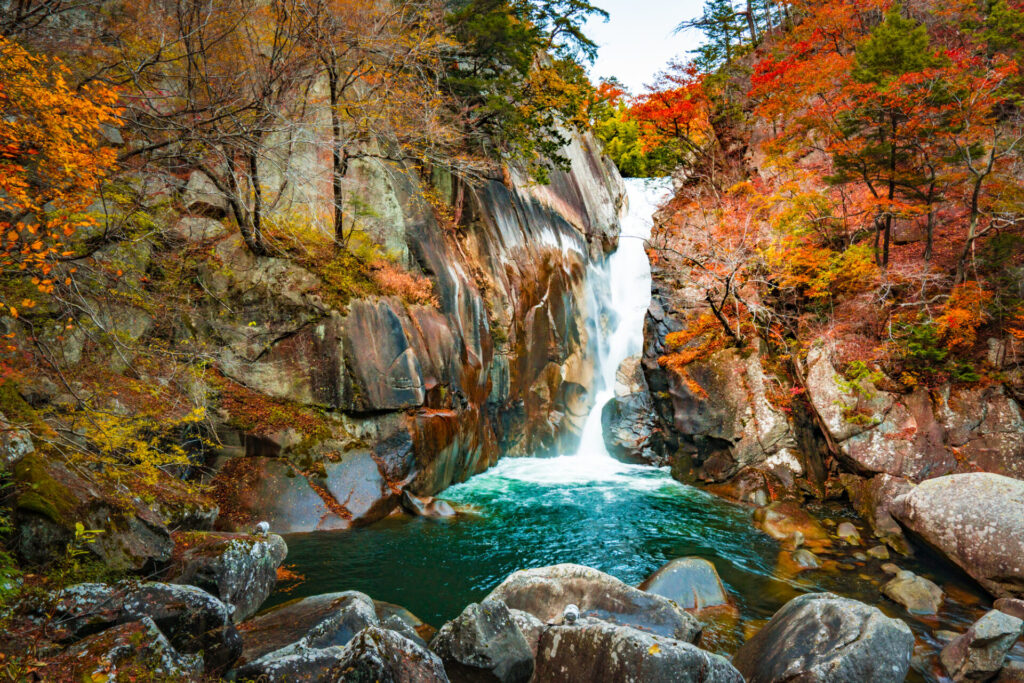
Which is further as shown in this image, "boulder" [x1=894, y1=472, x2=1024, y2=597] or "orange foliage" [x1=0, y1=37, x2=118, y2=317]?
"boulder" [x1=894, y1=472, x2=1024, y2=597]

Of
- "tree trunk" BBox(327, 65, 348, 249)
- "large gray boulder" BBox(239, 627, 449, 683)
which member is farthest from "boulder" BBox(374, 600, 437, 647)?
"tree trunk" BBox(327, 65, 348, 249)

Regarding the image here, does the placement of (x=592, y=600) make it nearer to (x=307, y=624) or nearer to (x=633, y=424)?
(x=307, y=624)

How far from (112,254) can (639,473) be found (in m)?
14.3

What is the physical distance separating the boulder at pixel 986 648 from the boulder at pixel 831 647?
3.82 feet

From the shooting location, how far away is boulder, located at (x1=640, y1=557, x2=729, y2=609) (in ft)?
24.2

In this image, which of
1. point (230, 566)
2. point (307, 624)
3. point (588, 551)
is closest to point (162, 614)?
point (230, 566)

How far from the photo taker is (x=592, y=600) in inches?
249

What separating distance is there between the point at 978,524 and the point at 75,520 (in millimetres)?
11548

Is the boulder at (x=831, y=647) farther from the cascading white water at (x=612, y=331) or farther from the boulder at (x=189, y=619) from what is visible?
the cascading white water at (x=612, y=331)

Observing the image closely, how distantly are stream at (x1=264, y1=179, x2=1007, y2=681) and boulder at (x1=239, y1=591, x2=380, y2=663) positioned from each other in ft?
4.51

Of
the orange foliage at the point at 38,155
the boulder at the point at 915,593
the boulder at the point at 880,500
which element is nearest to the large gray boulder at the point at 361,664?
A: the orange foliage at the point at 38,155

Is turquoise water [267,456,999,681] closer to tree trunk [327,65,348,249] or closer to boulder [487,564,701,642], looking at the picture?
boulder [487,564,701,642]

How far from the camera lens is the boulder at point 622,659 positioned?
13.6 ft

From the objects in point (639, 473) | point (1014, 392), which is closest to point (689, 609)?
point (639, 473)
